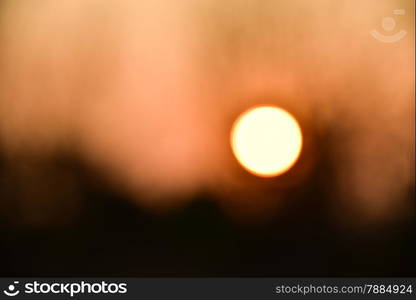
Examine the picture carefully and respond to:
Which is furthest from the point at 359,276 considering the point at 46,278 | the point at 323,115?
the point at 46,278

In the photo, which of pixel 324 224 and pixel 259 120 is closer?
pixel 324 224

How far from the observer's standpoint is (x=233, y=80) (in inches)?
132

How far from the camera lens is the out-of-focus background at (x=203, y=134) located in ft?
10.1

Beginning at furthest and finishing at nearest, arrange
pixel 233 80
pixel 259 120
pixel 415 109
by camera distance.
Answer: pixel 259 120 → pixel 233 80 → pixel 415 109

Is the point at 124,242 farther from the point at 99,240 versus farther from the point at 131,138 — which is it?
the point at 131,138

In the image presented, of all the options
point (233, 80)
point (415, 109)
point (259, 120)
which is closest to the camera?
point (415, 109)

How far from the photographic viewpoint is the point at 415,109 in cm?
304

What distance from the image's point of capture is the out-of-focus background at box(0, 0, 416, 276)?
3074 millimetres

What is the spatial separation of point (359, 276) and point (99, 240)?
1.53m

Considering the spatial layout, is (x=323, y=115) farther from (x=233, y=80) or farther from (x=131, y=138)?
(x=131, y=138)

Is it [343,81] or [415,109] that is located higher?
[343,81]

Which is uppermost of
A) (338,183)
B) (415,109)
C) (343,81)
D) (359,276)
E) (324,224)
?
(343,81)

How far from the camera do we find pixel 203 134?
135 inches

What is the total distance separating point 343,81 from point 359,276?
111cm
